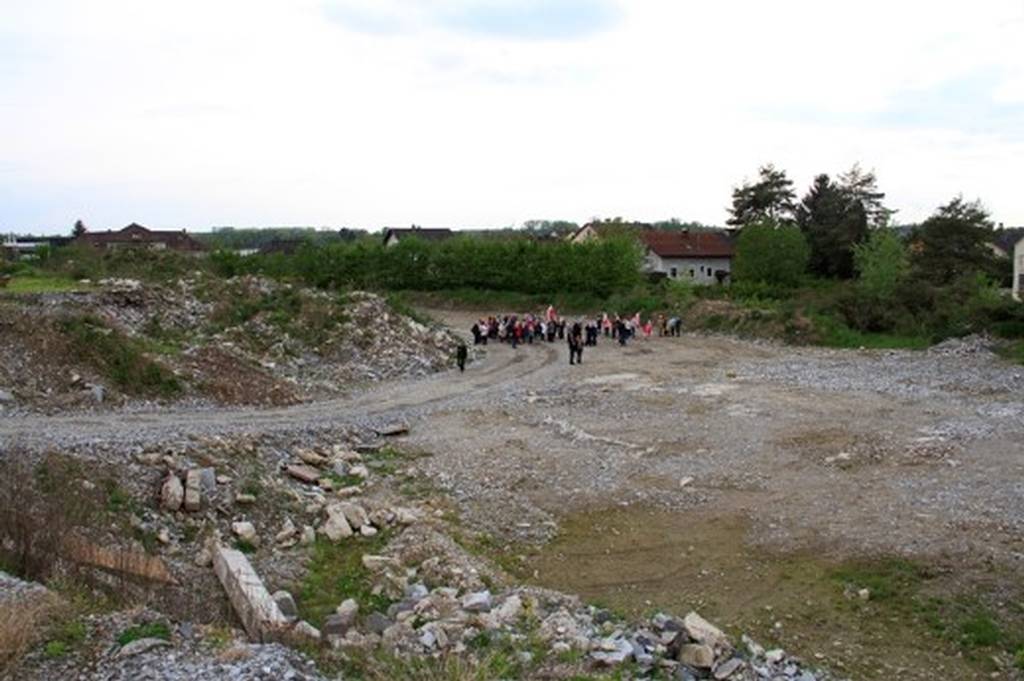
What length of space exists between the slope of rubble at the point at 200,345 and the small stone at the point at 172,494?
22.6 ft

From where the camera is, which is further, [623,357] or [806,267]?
[806,267]

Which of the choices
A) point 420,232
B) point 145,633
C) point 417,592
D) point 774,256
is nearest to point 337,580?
point 417,592

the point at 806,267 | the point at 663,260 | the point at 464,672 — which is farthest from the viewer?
the point at 663,260

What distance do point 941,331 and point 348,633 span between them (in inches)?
1316

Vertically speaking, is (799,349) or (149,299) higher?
(149,299)

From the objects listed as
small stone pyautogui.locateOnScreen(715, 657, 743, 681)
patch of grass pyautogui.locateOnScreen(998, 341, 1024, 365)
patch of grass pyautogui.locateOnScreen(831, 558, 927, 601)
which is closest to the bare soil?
patch of grass pyautogui.locateOnScreen(831, 558, 927, 601)

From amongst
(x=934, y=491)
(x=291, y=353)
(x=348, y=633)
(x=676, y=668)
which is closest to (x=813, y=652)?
(x=676, y=668)

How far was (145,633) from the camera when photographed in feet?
28.8

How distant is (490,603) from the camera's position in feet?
36.0

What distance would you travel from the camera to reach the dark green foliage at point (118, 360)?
73.7 ft

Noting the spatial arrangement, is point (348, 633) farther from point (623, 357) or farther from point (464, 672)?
point (623, 357)

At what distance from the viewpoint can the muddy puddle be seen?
10414 millimetres

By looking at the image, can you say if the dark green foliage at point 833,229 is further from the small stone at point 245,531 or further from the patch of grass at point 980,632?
the small stone at point 245,531

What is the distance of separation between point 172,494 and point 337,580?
12.0ft
